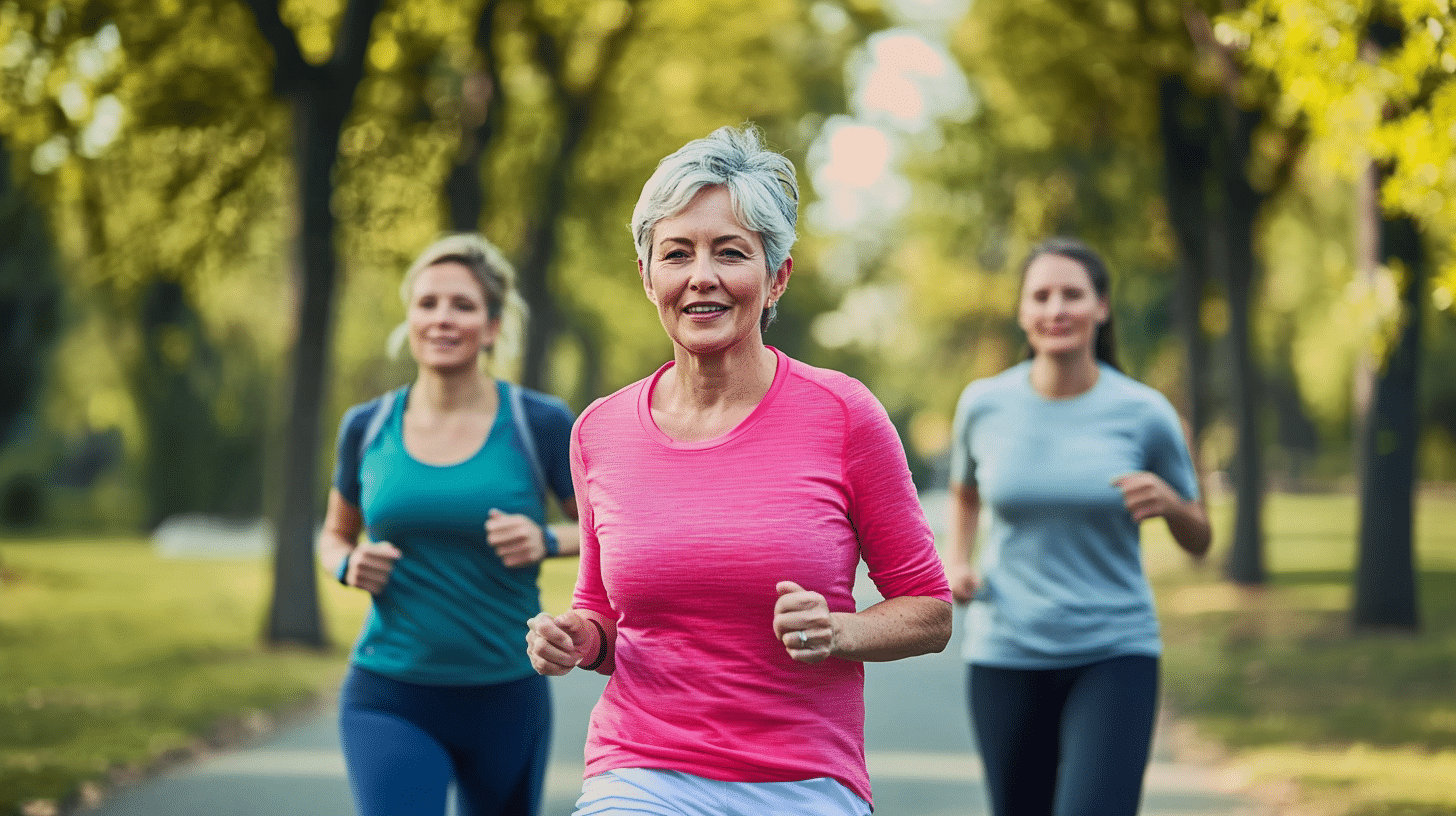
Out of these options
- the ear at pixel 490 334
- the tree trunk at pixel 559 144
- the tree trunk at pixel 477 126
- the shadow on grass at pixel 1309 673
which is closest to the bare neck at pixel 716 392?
the ear at pixel 490 334

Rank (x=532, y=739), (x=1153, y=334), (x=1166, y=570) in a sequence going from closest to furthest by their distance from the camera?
(x=532, y=739) → (x=1166, y=570) → (x=1153, y=334)

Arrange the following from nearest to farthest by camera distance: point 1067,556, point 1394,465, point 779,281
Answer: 1. point 779,281
2. point 1067,556
3. point 1394,465

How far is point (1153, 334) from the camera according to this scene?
33.1 m

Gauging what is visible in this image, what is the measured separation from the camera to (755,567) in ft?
9.12

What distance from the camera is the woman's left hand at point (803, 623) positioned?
263cm

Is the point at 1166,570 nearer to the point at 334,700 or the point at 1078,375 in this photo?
the point at 334,700

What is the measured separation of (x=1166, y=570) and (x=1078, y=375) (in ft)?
61.4

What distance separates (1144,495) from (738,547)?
7.32 ft

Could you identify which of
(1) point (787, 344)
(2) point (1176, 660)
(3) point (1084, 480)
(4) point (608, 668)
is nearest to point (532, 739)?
(4) point (608, 668)

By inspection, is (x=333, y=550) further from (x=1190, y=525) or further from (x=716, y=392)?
(x=1190, y=525)

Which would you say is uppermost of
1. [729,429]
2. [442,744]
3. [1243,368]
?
[729,429]

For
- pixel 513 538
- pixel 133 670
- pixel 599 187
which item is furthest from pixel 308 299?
pixel 599 187

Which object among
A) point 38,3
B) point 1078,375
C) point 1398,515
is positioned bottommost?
point 1398,515

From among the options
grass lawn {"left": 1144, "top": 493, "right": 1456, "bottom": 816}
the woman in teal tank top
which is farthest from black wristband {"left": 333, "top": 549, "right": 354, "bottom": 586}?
grass lawn {"left": 1144, "top": 493, "right": 1456, "bottom": 816}
